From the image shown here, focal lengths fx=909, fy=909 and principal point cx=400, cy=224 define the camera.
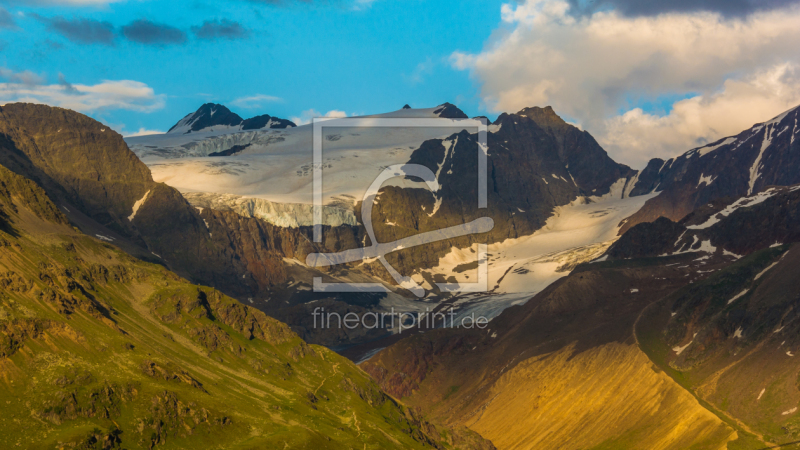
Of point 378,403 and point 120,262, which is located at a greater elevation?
point 120,262

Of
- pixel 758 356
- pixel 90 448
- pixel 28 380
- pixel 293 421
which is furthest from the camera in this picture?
pixel 758 356

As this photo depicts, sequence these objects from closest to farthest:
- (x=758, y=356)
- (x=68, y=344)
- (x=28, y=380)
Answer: (x=28, y=380) → (x=68, y=344) → (x=758, y=356)

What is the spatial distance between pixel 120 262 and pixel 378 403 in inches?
2308

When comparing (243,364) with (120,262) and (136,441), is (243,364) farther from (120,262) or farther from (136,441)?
(136,441)

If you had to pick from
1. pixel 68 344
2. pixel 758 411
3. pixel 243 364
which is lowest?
pixel 758 411

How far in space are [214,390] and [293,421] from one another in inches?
525

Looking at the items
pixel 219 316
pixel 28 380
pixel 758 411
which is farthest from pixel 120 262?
pixel 758 411

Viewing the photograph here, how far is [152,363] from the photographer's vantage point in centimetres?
13350

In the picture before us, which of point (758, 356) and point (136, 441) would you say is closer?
point (136, 441)

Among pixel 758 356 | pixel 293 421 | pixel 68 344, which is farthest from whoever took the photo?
pixel 758 356

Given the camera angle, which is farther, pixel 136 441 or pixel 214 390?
pixel 214 390

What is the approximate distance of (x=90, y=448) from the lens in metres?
107

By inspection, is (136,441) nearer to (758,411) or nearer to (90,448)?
(90,448)

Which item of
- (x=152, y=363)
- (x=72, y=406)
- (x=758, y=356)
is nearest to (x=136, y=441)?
(x=72, y=406)
